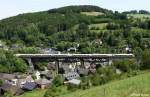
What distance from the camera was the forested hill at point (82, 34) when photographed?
110062 millimetres

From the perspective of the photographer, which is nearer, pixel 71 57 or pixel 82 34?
pixel 71 57

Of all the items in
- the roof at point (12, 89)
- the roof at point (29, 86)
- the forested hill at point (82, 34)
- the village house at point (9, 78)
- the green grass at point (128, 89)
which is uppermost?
the green grass at point (128, 89)

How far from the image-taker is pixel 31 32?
457ft

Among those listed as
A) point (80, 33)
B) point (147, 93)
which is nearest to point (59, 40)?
point (80, 33)

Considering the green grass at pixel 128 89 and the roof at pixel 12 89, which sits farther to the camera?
the roof at pixel 12 89

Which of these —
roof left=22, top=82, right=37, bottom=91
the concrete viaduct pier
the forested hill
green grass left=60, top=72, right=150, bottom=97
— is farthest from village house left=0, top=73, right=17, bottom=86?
green grass left=60, top=72, right=150, bottom=97

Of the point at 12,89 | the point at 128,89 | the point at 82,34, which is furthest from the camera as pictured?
the point at 82,34

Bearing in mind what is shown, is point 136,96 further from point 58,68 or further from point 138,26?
point 138,26

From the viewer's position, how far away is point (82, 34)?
412 ft

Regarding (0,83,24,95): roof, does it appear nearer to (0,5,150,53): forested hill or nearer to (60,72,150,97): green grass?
(60,72,150,97): green grass

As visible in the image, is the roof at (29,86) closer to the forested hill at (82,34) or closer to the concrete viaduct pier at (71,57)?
the concrete viaduct pier at (71,57)

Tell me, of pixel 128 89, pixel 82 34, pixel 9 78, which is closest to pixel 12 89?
pixel 9 78

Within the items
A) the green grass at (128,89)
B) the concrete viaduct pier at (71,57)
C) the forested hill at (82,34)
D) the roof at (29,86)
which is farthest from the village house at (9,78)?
the green grass at (128,89)

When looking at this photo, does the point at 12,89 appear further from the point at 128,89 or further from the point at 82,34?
the point at 82,34
